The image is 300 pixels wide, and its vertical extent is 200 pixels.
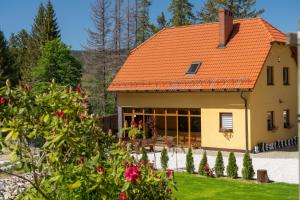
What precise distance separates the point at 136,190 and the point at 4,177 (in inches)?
511

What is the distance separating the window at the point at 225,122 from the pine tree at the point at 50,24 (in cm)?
3595

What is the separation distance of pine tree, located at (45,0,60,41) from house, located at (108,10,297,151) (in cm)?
2901

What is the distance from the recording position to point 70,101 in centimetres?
760

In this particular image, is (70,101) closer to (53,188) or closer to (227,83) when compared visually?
(53,188)

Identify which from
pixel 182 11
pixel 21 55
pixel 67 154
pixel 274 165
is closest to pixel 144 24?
pixel 182 11

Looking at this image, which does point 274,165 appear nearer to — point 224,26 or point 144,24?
point 224,26

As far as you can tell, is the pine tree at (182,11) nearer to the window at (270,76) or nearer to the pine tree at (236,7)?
the pine tree at (236,7)

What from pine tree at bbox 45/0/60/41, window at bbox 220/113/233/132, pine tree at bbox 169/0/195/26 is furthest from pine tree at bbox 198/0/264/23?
window at bbox 220/113/233/132

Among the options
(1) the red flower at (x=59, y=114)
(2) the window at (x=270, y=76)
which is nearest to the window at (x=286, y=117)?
(2) the window at (x=270, y=76)

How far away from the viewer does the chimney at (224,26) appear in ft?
87.6

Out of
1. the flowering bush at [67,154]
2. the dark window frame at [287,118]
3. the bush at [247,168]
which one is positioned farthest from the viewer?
the dark window frame at [287,118]

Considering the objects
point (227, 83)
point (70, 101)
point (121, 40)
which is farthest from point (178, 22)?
point (70, 101)

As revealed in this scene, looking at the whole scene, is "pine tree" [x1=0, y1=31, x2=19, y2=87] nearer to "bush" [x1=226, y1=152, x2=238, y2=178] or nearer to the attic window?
the attic window

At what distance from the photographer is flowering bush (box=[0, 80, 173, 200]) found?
6105 mm
